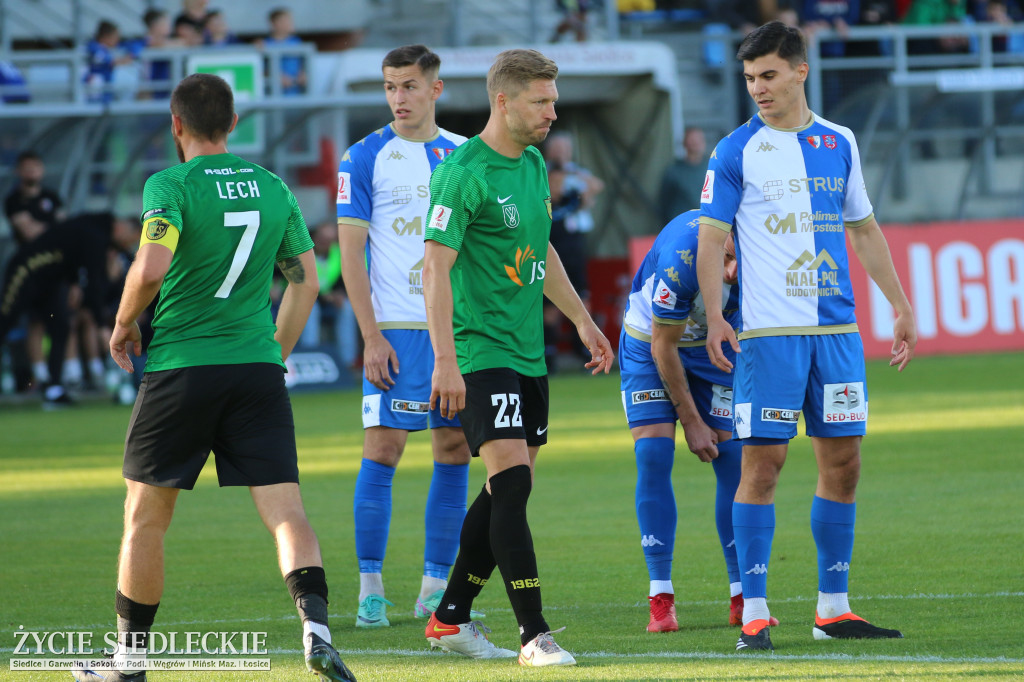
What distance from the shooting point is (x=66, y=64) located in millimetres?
21719

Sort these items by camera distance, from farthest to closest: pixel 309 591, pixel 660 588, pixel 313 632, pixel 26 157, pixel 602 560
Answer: pixel 26 157
pixel 602 560
pixel 660 588
pixel 309 591
pixel 313 632

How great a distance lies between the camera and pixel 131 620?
4.78 meters

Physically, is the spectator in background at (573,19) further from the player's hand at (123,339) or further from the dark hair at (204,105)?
the player's hand at (123,339)

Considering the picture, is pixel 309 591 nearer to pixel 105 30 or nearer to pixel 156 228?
pixel 156 228

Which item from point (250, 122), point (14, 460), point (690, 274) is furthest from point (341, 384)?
point (690, 274)

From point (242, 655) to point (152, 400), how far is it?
1.23 m

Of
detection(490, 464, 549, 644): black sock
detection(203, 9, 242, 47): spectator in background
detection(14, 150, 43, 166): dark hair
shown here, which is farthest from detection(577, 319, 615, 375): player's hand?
detection(203, 9, 242, 47): spectator in background

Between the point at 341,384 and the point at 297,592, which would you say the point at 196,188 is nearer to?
the point at 297,592

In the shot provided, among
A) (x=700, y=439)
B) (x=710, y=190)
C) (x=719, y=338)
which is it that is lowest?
(x=700, y=439)

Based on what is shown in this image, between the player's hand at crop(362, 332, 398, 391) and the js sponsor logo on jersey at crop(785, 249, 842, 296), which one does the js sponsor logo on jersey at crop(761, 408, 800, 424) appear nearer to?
the js sponsor logo on jersey at crop(785, 249, 842, 296)

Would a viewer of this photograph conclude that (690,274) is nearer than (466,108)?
Yes

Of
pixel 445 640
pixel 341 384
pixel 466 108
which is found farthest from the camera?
pixel 466 108

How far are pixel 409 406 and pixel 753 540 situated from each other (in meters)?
1.78

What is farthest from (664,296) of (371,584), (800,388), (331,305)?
(331,305)
